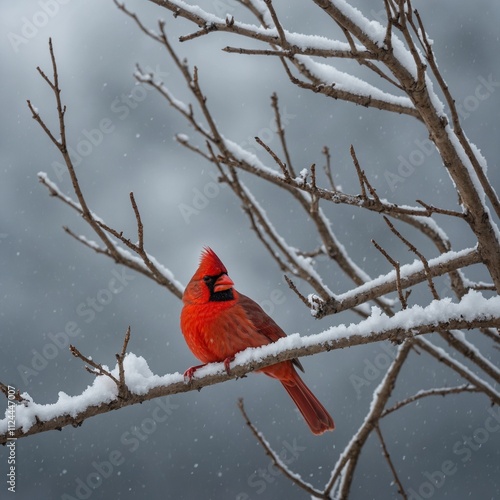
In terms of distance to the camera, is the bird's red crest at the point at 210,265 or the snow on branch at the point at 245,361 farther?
the bird's red crest at the point at 210,265

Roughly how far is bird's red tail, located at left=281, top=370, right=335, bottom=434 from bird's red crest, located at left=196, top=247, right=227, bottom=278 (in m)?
0.67

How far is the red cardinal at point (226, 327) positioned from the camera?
3.12 m

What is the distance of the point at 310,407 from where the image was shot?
132 inches

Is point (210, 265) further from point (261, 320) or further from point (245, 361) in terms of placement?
point (245, 361)

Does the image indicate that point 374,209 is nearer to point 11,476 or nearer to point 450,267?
point 450,267

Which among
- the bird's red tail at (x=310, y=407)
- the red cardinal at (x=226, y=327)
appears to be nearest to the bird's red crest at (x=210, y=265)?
the red cardinal at (x=226, y=327)

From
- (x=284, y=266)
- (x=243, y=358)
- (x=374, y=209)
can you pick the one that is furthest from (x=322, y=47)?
(x=284, y=266)

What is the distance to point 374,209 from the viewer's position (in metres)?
2.14

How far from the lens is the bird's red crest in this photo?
11.0 ft

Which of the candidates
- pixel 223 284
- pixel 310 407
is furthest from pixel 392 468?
pixel 223 284

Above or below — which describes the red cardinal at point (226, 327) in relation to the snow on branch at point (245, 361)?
above

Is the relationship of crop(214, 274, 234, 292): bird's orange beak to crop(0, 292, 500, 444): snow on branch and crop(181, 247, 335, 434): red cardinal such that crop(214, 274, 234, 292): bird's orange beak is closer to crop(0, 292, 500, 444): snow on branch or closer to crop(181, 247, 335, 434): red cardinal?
crop(181, 247, 335, 434): red cardinal

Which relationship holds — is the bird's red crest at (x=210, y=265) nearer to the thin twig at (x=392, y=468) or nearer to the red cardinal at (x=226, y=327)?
the red cardinal at (x=226, y=327)

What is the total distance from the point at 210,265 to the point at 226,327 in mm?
360
